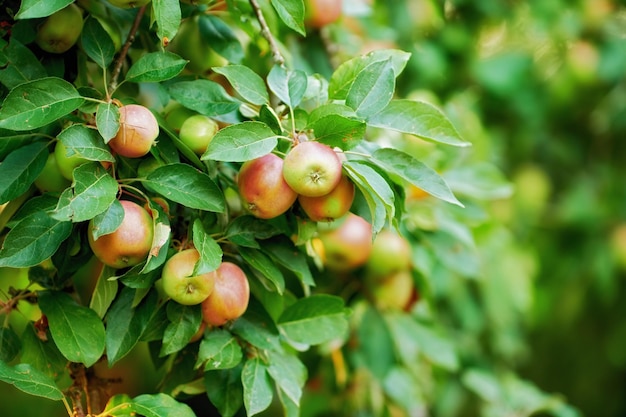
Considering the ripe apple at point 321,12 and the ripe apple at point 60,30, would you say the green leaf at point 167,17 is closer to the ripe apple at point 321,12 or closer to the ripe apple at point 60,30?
the ripe apple at point 60,30

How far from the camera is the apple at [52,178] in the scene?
2.20 ft

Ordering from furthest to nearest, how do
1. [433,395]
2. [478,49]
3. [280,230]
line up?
[478,49]
[433,395]
[280,230]

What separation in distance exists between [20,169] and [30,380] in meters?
0.18

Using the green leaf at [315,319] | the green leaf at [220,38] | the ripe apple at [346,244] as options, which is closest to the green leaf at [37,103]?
the green leaf at [220,38]

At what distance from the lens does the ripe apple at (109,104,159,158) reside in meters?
0.62

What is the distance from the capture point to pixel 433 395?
4.92 feet

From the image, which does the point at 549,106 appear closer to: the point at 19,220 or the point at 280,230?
the point at 280,230

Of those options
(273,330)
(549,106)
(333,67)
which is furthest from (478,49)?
(273,330)

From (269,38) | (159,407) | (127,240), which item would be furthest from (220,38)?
(159,407)

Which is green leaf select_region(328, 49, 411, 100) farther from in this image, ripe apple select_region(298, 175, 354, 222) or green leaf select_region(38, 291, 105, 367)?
green leaf select_region(38, 291, 105, 367)

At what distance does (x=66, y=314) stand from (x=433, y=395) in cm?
100

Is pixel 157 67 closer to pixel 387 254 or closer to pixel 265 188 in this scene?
pixel 265 188

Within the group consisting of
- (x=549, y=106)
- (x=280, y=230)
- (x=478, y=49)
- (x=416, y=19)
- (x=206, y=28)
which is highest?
(x=206, y=28)

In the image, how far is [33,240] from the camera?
1.98ft
